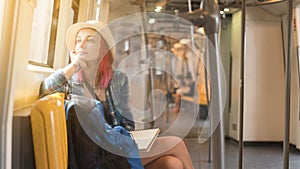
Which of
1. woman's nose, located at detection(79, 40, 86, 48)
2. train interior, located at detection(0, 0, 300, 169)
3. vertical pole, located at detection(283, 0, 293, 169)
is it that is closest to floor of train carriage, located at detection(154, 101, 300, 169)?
train interior, located at detection(0, 0, 300, 169)

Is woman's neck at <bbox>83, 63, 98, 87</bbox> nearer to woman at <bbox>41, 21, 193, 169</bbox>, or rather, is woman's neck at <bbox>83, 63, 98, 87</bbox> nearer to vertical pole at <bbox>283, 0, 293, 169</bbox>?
woman at <bbox>41, 21, 193, 169</bbox>

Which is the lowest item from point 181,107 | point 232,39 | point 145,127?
point 145,127

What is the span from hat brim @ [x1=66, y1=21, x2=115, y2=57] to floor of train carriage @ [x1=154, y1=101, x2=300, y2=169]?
0.50 meters

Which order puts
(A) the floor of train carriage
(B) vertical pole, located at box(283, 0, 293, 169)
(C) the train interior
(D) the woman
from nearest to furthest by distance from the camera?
(C) the train interior, (D) the woman, (B) vertical pole, located at box(283, 0, 293, 169), (A) the floor of train carriage

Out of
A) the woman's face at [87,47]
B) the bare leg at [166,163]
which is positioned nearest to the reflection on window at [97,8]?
the woman's face at [87,47]

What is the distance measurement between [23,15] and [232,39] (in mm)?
2955

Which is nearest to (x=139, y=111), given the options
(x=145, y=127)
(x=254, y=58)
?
(x=145, y=127)

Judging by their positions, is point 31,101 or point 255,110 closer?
point 31,101

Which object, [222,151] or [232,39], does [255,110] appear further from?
[222,151]

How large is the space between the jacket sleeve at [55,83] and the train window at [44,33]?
6cm

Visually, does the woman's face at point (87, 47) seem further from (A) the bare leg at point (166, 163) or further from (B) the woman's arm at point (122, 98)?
(A) the bare leg at point (166, 163)

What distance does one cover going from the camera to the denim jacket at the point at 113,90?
1228 mm

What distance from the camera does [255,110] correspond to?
4719 mm

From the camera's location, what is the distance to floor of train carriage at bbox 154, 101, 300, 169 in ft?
5.16
